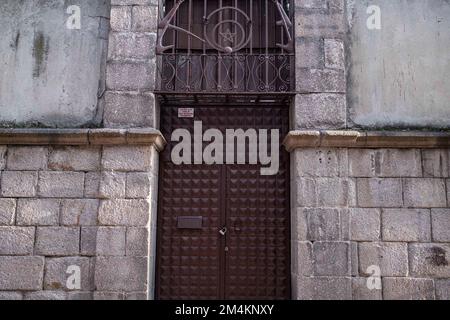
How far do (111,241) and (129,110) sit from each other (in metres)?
1.42

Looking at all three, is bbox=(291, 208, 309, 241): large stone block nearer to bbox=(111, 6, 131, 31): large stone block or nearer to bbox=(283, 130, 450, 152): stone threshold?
bbox=(283, 130, 450, 152): stone threshold

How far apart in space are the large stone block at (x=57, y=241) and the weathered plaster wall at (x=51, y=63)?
1186mm

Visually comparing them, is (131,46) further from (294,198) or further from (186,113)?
(294,198)

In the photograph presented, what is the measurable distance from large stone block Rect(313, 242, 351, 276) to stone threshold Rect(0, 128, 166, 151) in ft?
6.85

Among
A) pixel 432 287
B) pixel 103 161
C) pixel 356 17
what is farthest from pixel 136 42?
pixel 432 287

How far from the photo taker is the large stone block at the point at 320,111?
5184 mm

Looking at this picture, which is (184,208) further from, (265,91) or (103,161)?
(265,91)

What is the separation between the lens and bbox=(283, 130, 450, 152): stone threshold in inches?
199

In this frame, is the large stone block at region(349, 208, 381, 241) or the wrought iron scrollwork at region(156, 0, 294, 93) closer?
the large stone block at region(349, 208, 381, 241)

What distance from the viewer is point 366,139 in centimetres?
512

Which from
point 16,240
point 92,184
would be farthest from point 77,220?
point 16,240

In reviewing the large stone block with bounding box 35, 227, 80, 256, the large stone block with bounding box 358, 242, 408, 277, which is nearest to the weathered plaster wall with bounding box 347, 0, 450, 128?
the large stone block with bounding box 358, 242, 408, 277

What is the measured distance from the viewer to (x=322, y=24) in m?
5.41

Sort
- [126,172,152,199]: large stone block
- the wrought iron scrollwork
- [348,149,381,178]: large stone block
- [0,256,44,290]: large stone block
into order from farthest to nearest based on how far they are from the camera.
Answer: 1. the wrought iron scrollwork
2. [348,149,381,178]: large stone block
3. [126,172,152,199]: large stone block
4. [0,256,44,290]: large stone block
